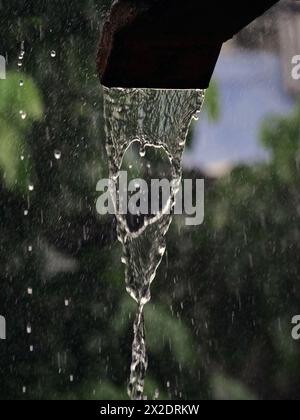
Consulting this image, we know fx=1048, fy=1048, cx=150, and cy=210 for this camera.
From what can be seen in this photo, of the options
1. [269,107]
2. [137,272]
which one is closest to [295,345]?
[269,107]

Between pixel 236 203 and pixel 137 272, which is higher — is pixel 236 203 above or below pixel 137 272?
above

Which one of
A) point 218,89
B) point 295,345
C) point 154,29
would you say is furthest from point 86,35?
point 154,29

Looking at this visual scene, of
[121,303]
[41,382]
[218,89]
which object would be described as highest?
[218,89]

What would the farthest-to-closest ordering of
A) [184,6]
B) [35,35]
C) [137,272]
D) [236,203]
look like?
1. [236,203]
2. [35,35]
3. [137,272]
4. [184,6]

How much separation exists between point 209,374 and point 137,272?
1.43m

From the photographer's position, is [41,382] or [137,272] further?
[41,382]

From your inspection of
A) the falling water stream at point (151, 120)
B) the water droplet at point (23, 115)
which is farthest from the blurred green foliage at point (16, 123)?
the falling water stream at point (151, 120)

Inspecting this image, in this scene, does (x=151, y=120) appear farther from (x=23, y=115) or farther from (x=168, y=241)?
(x=168, y=241)

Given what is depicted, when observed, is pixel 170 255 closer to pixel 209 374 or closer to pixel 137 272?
pixel 209 374

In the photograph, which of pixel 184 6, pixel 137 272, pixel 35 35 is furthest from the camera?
pixel 35 35

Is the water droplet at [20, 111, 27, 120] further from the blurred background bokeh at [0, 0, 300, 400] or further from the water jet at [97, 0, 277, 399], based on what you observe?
the water jet at [97, 0, 277, 399]

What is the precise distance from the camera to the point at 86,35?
3062 millimetres

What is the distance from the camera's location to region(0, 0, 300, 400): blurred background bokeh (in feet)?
10.0

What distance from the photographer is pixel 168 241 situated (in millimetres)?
3240
